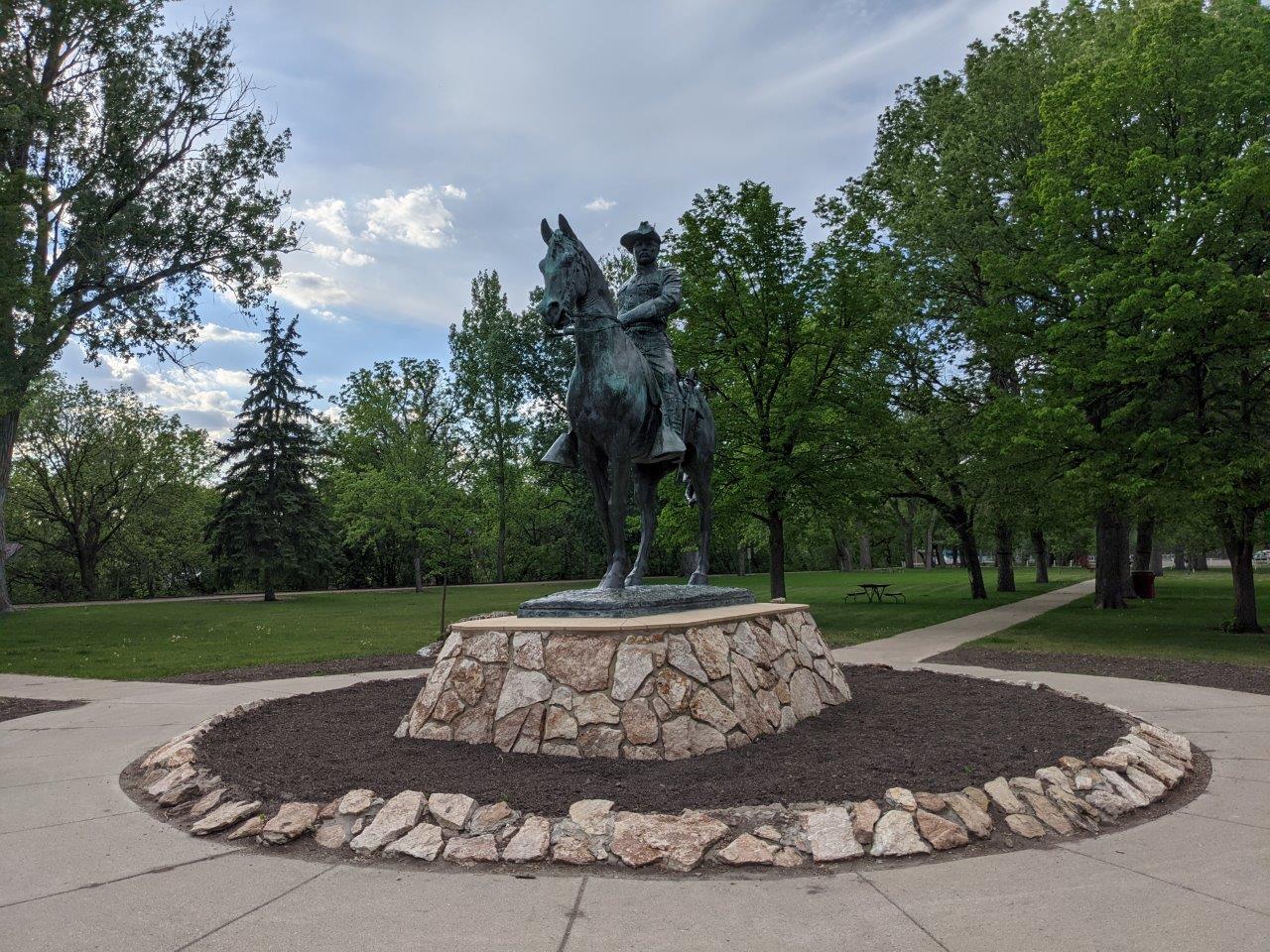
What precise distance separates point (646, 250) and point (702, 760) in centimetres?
483

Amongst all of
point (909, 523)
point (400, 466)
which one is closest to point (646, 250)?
point (400, 466)

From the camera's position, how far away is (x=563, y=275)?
6.30 meters

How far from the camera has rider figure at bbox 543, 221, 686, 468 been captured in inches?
292

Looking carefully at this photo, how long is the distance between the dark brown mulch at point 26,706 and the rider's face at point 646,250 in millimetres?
8143

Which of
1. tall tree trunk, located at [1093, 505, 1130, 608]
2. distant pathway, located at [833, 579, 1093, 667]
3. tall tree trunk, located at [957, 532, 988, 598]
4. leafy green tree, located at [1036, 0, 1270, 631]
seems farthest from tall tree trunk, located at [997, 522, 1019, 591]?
leafy green tree, located at [1036, 0, 1270, 631]

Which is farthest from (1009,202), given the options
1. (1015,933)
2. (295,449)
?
(295,449)

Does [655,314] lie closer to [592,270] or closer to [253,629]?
[592,270]

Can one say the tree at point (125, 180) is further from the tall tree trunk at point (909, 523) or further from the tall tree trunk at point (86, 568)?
the tall tree trunk at point (909, 523)

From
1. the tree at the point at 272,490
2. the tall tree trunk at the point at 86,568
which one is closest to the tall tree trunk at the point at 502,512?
the tree at the point at 272,490

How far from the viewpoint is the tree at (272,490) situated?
31.0 metres

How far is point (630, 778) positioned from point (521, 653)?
4.59ft

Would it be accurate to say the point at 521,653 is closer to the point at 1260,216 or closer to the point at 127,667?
the point at 127,667

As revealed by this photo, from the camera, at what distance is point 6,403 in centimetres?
1620

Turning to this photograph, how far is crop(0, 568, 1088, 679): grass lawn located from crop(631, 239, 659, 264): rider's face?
30.0 ft
